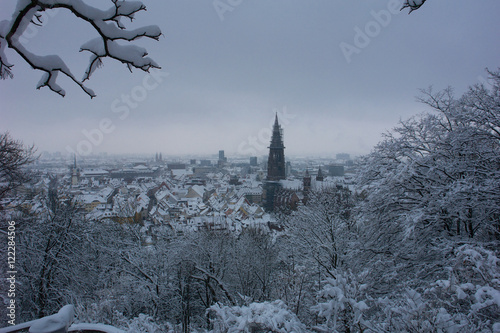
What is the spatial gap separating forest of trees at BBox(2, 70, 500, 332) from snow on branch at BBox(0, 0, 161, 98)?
3.83m

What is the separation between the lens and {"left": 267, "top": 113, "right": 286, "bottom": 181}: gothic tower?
164 feet

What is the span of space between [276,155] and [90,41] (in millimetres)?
50134

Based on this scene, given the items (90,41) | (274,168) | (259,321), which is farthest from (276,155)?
(90,41)

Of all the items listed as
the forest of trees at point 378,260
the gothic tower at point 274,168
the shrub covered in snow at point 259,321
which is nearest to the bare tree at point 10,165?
the forest of trees at point 378,260

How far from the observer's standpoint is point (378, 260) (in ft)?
21.6

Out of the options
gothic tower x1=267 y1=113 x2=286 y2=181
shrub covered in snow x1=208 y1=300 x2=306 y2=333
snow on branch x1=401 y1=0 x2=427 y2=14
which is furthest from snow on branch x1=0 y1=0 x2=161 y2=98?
gothic tower x1=267 y1=113 x2=286 y2=181

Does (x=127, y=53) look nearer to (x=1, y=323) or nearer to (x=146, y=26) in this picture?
(x=146, y=26)

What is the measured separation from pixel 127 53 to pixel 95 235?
576 inches

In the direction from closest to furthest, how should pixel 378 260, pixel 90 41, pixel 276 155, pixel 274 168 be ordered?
pixel 90 41, pixel 378 260, pixel 276 155, pixel 274 168

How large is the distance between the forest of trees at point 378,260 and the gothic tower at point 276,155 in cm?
3859

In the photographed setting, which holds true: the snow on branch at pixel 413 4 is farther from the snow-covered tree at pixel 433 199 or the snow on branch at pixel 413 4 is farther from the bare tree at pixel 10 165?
the bare tree at pixel 10 165

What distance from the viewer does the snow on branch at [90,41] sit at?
1276mm

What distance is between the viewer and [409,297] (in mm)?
3553

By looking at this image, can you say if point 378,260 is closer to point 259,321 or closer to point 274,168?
point 259,321
